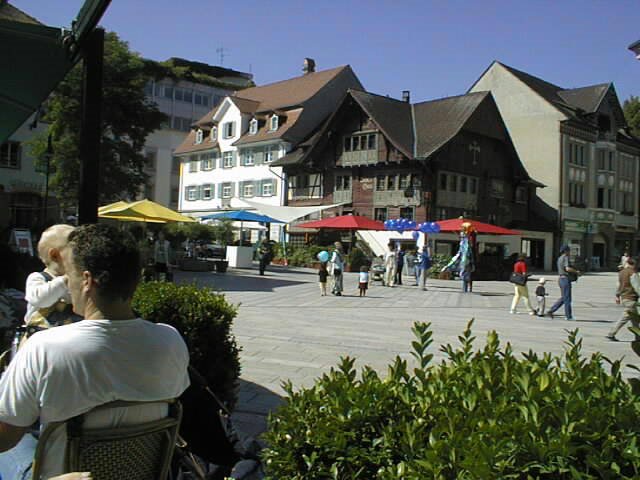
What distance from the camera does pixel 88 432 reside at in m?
2.29

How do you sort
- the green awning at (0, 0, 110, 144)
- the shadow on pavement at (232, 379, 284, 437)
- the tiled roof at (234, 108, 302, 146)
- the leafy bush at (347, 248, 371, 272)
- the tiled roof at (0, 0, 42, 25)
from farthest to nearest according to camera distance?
the tiled roof at (234, 108, 302, 146) < the leafy bush at (347, 248, 371, 272) < the shadow on pavement at (232, 379, 284, 437) < the tiled roof at (0, 0, 42, 25) < the green awning at (0, 0, 110, 144)

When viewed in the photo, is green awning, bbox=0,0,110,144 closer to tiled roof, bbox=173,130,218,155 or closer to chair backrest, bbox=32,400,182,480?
chair backrest, bbox=32,400,182,480

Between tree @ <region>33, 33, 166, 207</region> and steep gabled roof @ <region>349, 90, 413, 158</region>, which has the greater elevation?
steep gabled roof @ <region>349, 90, 413, 158</region>

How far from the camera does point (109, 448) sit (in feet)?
7.56

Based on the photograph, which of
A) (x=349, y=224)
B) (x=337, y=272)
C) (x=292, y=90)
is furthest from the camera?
(x=292, y=90)

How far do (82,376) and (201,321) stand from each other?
2.65 meters

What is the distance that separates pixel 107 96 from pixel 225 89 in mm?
39563

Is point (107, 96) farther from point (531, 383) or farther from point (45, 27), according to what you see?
point (531, 383)

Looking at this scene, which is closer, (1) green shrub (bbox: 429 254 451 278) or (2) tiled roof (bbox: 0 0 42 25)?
(2) tiled roof (bbox: 0 0 42 25)

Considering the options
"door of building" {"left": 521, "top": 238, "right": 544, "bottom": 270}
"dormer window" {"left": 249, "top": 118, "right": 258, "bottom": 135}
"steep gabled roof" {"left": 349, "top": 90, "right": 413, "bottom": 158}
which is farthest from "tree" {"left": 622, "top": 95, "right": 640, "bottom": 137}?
"dormer window" {"left": 249, "top": 118, "right": 258, "bottom": 135}

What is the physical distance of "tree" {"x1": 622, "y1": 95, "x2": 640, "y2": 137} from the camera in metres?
66.0

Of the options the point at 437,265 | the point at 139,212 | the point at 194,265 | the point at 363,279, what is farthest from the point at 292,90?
the point at 363,279

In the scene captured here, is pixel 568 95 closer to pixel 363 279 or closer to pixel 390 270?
pixel 390 270

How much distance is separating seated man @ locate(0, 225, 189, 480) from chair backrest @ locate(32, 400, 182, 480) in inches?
1.3
